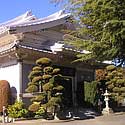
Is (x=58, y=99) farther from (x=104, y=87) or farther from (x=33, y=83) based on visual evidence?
(x=104, y=87)

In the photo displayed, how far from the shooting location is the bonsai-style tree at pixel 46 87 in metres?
18.3

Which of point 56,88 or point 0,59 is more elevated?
point 0,59

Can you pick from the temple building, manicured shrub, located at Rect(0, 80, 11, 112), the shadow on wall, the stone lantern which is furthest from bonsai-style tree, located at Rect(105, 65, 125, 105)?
manicured shrub, located at Rect(0, 80, 11, 112)

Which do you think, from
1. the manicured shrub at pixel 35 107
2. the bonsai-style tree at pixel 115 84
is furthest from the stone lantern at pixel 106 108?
the manicured shrub at pixel 35 107

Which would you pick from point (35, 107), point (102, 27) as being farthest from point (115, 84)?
point (102, 27)

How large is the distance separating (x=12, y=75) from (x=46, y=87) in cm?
390

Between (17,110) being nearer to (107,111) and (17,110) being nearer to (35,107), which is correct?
(35,107)


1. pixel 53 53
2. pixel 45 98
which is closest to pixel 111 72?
pixel 53 53

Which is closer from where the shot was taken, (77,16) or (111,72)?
(77,16)

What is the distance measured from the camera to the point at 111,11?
890cm

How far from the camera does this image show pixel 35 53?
2127 centimetres

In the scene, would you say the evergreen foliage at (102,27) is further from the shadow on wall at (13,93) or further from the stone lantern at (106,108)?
the stone lantern at (106,108)

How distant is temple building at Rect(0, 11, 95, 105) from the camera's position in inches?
826

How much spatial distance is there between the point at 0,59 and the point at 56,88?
575 centimetres
